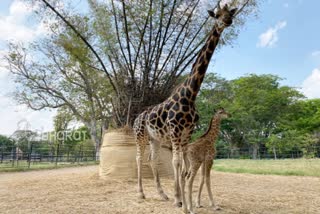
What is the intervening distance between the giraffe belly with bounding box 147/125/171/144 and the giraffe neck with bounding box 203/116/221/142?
64cm

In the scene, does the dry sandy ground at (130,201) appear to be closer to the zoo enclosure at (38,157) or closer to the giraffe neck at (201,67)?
the giraffe neck at (201,67)

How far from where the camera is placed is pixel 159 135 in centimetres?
529

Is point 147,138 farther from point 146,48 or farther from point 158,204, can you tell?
point 146,48

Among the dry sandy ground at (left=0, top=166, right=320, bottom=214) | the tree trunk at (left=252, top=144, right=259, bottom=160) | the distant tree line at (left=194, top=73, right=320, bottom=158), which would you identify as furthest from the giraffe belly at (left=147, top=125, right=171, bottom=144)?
the tree trunk at (left=252, top=144, right=259, bottom=160)

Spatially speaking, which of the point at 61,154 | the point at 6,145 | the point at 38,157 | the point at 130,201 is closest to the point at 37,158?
the point at 38,157

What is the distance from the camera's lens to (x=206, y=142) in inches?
194

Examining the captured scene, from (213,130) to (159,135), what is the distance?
92cm

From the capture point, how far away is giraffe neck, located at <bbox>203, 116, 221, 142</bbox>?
5.01 m

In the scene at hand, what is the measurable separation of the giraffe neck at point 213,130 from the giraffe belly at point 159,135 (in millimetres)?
636

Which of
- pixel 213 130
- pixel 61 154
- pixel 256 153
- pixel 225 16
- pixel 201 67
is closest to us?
pixel 225 16

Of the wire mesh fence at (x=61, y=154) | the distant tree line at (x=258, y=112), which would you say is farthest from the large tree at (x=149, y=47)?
the distant tree line at (x=258, y=112)

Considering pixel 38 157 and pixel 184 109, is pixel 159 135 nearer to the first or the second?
pixel 184 109

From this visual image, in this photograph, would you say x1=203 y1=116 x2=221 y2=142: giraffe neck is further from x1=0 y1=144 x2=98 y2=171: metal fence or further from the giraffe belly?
x1=0 y1=144 x2=98 y2=171: metal fence

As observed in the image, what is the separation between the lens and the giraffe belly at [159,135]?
5133 millimetres
